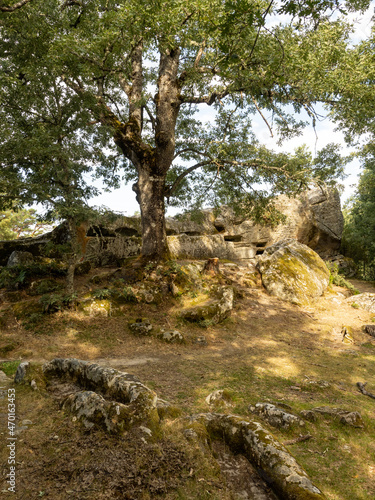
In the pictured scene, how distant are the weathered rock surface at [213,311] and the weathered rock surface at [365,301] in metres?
6.34

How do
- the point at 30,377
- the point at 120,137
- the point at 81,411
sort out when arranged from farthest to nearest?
the point at 120,137 < the point at 30,377 < the point at 81,411

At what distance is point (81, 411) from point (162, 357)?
174 inches

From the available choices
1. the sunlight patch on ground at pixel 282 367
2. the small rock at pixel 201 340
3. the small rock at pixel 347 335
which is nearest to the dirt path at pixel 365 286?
the small rock at pixel 347 335

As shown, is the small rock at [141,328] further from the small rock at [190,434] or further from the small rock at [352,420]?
the small rock at [352,420]

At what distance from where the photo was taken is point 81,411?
3.62 m

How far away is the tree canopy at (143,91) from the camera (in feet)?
27.7

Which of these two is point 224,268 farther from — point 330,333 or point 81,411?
point 81,411

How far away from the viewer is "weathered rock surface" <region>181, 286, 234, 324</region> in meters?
10.2

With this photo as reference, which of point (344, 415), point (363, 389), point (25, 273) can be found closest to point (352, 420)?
point (344, 415)

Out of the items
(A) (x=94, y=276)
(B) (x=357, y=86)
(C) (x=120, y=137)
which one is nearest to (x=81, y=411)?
(A) (x=94, y=276)

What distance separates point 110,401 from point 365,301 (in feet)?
43.3

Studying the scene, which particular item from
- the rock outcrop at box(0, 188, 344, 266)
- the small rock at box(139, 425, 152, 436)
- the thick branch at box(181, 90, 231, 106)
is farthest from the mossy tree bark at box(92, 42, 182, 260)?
the small rock at box(139, 425, 152, 436)

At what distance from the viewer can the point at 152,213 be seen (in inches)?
465

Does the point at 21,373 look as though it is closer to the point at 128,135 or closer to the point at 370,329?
the point at 128,135
